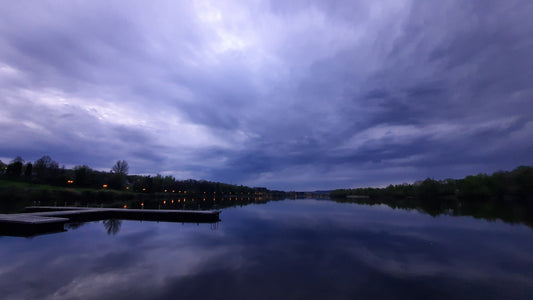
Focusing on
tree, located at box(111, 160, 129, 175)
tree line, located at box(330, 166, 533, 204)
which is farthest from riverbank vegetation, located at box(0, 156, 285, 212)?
tree line, located at box(330, 166, 533, 204)

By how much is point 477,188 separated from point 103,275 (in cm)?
15406

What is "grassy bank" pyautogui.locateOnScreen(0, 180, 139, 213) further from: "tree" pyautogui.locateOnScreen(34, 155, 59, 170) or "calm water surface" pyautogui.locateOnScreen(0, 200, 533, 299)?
"calm water surface" pyautogui.locateOnScreen(0, 200, 533, 299)

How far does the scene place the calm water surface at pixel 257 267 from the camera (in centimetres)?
1162

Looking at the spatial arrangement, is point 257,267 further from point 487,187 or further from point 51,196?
point 487,187

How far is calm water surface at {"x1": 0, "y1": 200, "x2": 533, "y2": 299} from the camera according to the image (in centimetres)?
1162

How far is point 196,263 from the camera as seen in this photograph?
52.5 ft

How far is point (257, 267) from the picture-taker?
1554cm

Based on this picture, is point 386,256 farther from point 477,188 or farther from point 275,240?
point 477,188

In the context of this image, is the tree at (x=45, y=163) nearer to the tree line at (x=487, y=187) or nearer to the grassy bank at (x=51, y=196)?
the grassy bank at (x=51, y=196)

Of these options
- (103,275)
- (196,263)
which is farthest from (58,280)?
(196,263)

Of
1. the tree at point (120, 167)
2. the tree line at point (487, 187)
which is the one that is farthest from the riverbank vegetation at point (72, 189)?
the tree line at point (487, 187)

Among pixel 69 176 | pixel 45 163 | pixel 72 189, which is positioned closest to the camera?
pixel 72 189

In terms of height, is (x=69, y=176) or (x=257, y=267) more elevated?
(x=69, y=176)

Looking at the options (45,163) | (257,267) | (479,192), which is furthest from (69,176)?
(479,192)
